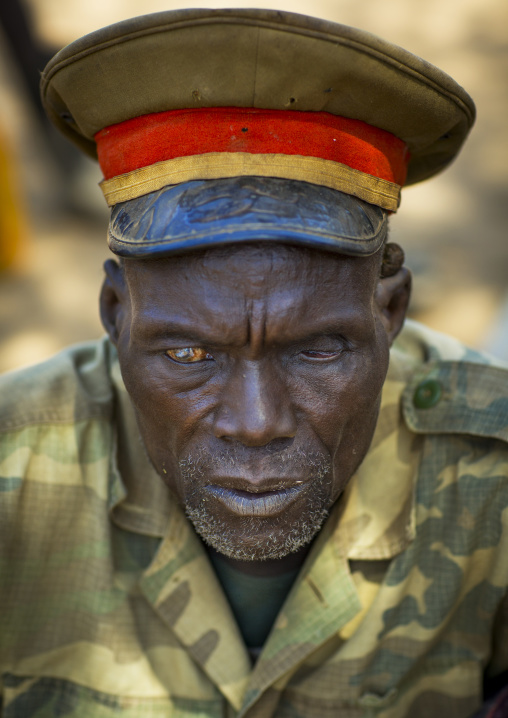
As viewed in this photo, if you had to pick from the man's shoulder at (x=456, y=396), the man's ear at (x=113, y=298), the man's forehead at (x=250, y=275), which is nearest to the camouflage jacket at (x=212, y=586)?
the man's shoulder at (x=456, y=396)

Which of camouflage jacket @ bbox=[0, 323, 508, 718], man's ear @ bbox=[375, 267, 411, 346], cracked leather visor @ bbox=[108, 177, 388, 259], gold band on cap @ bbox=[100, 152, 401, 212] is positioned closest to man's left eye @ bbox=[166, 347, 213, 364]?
cracked leather visor @ bbox=[108, 177, 388, 259]

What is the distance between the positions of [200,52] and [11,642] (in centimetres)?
167

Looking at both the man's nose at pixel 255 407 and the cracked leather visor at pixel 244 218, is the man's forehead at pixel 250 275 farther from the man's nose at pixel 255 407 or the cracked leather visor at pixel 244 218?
the man's nose at pixel 255 407

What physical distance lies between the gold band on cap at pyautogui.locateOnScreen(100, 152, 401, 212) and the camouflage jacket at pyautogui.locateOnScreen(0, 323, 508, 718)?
2.63 feet

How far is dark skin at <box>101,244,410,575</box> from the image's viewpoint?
5.11 ft

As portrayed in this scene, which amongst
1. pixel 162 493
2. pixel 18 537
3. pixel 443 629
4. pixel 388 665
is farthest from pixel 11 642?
pixel 443 629

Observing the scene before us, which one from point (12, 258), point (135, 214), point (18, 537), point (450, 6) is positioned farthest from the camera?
point (450, 6)

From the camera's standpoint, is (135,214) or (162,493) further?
(162,493)

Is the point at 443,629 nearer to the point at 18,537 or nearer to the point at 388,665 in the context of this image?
the point at 388,665

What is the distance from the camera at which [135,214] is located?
159 cm

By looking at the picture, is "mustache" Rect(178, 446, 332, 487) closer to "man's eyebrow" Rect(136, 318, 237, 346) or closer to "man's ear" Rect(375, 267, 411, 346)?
"man's eyebrow" Rect(136, 318, 237, 346)

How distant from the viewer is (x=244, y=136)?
1.52 metres

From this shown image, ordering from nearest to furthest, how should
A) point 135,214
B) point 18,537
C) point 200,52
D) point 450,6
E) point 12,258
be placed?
point 200,52 → point 135,214 → point 18,537 → point 12,258 → point 450,6

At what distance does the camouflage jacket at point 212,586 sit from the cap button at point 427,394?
0.02 meters
